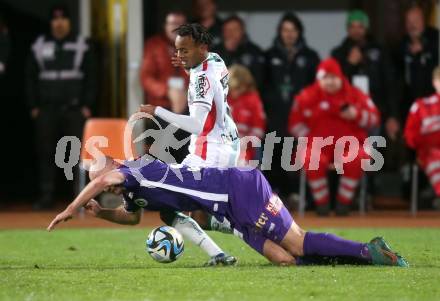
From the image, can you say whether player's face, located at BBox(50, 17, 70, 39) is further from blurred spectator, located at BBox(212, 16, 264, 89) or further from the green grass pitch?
the green grass pitch

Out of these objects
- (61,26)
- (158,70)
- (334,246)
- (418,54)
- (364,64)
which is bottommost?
(334,246)

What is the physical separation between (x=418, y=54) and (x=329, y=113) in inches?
60.2

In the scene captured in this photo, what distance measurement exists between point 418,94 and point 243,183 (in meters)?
6.88

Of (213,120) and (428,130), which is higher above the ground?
(213,120)

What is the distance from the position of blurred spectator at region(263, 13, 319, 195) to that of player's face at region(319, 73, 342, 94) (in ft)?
2.36

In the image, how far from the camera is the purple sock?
27.9 feet

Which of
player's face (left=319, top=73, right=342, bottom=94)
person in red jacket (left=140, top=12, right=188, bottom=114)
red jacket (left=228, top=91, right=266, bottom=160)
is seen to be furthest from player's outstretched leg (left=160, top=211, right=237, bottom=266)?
person in red jacket (left=140, top=12, right=188, bottom=114)

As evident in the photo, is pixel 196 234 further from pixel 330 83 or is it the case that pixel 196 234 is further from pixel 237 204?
pixel 330 83

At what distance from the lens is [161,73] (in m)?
14.9

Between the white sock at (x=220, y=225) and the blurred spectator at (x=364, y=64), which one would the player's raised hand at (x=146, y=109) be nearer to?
the white sock at (x=220, y=225)

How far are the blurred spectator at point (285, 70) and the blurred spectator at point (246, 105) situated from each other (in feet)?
2.05

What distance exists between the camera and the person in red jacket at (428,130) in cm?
1408

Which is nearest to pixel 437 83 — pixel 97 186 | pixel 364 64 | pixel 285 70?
pixel 364 64

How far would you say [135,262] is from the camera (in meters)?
9.13
